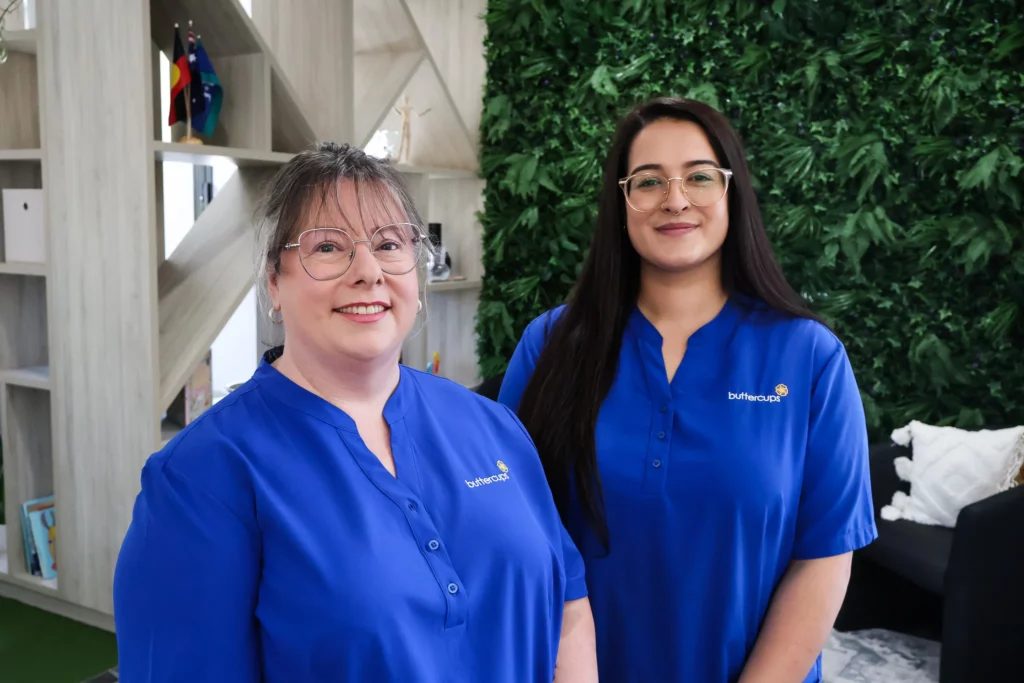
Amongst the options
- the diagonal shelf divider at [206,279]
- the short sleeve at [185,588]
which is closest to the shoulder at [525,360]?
the short sleeve at [185,588]

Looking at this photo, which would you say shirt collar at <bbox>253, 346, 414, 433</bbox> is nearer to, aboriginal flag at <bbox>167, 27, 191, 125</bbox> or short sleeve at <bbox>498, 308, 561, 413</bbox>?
short sleeve at <bbox>498, 308, 561, 413</bbox>

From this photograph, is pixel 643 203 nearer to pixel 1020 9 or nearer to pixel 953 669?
pixel 953 669

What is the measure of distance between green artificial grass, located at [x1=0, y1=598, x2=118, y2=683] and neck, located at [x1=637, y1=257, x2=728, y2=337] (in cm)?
224

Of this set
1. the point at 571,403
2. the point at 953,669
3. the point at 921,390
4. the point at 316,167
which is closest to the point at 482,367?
the point at 921,390

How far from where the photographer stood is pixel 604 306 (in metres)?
1.55

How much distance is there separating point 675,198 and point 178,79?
2.20 meters

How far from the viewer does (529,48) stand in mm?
4371

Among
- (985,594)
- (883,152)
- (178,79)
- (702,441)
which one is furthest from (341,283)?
(883,152)

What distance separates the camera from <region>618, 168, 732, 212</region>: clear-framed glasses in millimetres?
1459

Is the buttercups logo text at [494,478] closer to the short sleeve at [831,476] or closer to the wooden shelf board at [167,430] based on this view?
the short sleeve at [831,476]

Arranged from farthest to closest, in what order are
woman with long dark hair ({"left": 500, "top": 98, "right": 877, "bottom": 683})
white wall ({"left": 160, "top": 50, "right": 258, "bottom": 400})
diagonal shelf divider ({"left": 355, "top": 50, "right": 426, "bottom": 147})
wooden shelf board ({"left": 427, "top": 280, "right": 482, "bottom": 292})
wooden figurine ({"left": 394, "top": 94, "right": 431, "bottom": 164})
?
white wall ({"left": 160, "top": 50, "right": 258, "bottom": 400}) < wooden figurine ({"left": 394, "top": 94, "right": 431, "bottom": 164}) < wooden shelf board ({"left": 427, "top": 280, "right": 482, "bottom": 292}) < diagonal shelf divider ({"left": 355, "top": 50, "right": 426, "bottom": 147}) < woman with long dark hair ({"left": 500, "top": 98, "right": 877, "bottom": 683})

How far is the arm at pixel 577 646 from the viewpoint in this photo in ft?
4.30

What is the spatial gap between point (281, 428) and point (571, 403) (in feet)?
1.78

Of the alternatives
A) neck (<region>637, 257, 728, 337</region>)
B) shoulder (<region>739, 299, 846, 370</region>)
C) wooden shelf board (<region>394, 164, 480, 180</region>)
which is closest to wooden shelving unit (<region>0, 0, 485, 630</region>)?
wooden shelf board (<region>394, 164, 480, 180</region>)
